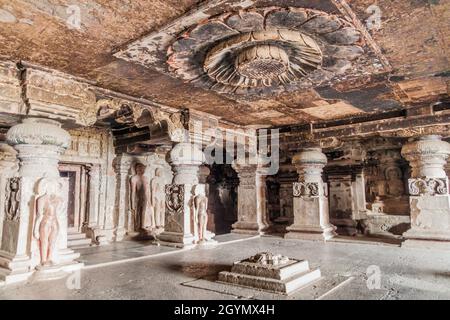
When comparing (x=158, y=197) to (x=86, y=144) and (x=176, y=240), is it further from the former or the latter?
(x=176, y=240)

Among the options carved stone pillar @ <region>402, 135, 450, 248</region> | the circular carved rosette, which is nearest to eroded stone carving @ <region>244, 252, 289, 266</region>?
the circular carved rosette

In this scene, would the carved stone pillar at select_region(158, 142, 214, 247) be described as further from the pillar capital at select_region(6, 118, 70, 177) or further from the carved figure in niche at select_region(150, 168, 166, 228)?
the pillar capital at select_region(6, 118, 70, 177)

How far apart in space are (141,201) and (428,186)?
6409 millimetres

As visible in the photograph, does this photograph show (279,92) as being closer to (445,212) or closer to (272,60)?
(272,60)

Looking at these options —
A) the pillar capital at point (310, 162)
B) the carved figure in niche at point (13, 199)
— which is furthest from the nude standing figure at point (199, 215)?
the carved figure in niche at point (13, 199)

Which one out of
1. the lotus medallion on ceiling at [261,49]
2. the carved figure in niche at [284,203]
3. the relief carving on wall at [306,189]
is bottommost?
the carved figure in niche at [284,203]

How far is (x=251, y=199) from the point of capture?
8875mm

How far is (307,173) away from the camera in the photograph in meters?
7.87

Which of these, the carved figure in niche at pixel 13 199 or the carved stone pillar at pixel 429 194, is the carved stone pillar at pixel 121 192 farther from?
the carved stone pillar at pixel 429 194

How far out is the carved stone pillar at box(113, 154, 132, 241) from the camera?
7719 millimetres

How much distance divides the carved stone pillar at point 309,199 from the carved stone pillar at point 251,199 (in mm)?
1142

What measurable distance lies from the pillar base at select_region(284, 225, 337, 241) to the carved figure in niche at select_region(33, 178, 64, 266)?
530 cm

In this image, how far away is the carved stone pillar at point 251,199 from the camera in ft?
28.6
